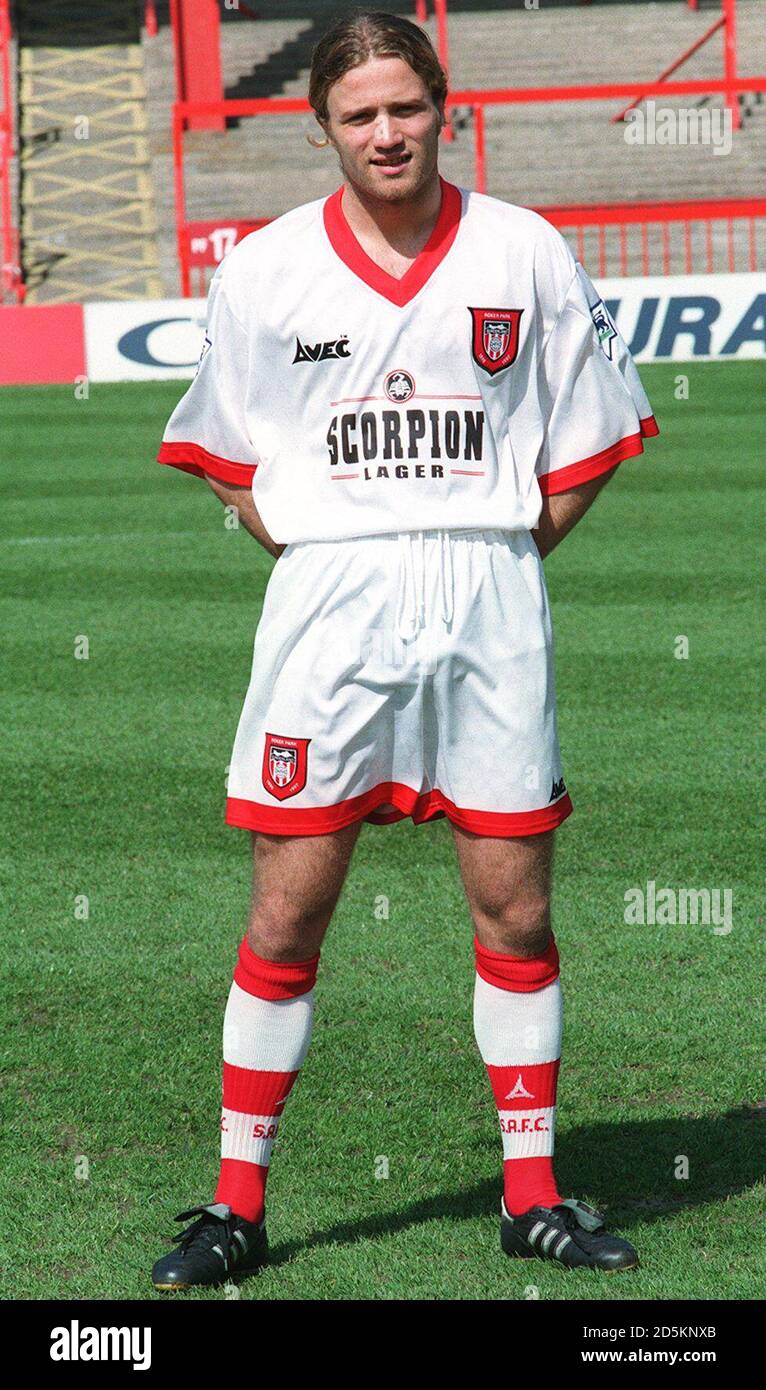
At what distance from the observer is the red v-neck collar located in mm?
3230

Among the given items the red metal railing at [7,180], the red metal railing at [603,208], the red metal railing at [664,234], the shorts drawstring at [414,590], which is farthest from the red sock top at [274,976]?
the red metal railing at [7,180]

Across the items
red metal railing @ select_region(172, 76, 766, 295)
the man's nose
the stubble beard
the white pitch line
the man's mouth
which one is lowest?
the white pitch line

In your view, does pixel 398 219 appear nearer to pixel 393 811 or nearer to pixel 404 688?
pixel 404 688

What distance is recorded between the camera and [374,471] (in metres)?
3.25

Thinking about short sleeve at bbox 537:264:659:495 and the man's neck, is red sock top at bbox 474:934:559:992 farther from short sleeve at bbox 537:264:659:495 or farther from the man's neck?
the man's neck

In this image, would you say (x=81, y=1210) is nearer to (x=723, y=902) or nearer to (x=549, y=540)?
(x=549, y=540)

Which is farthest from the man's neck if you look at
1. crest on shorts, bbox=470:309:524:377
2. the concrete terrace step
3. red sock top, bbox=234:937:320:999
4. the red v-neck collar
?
the concrete terrace step

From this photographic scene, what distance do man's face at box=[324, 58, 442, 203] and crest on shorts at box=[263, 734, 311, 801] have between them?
101cm

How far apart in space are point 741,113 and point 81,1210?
2348cm

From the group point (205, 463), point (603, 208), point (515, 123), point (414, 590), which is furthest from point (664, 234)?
point (414, 590)

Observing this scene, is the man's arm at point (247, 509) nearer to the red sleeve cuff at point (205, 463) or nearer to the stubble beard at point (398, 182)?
the red sleeve cuff at point (205, 463)

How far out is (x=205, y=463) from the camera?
346 centimetres

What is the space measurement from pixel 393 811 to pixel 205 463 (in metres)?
0.77

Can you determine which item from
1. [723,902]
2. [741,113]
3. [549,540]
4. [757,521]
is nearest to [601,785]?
[723,902]
